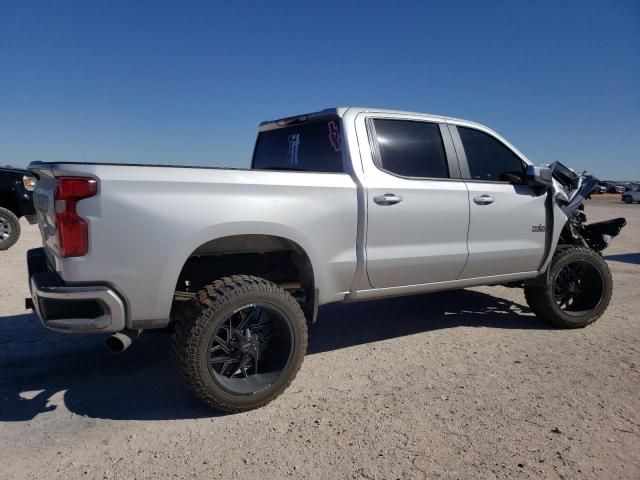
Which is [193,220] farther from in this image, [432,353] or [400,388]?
[432,353]

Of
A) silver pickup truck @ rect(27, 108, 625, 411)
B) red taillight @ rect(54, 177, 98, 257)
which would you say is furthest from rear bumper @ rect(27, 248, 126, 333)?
red taillight @ rect(54, 177, 98, 257)

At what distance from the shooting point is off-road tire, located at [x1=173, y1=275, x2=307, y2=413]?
289cm

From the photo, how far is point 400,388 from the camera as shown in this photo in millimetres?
3453

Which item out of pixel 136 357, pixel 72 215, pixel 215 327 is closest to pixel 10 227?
pixel 136 357

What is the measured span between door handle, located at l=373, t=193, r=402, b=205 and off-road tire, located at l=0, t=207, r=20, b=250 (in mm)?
8000

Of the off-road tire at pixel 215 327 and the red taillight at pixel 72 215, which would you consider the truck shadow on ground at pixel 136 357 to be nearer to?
the off-road tire at pixel 215 327

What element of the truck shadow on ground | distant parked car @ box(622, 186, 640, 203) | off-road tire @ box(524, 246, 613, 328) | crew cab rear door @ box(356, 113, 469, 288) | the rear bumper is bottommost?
distant parked car @ box(622, 186, 640, 203)

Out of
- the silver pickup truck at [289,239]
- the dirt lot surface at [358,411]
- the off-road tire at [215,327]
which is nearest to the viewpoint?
the dirt lot surface at [358,411]

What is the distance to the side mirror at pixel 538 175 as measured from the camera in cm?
428

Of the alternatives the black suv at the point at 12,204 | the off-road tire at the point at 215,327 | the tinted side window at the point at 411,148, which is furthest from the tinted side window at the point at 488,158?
the black suv at the point at 12,204

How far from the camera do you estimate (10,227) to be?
8898 millimetres

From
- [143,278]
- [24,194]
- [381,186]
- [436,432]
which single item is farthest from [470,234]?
[24,194]

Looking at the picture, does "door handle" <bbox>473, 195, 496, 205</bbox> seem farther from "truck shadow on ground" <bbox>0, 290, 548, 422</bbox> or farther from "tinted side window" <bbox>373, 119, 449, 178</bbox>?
"truck shadow on ground" <bbox>0, 290, 548, 422</bbox>

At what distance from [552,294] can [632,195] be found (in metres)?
40.9
